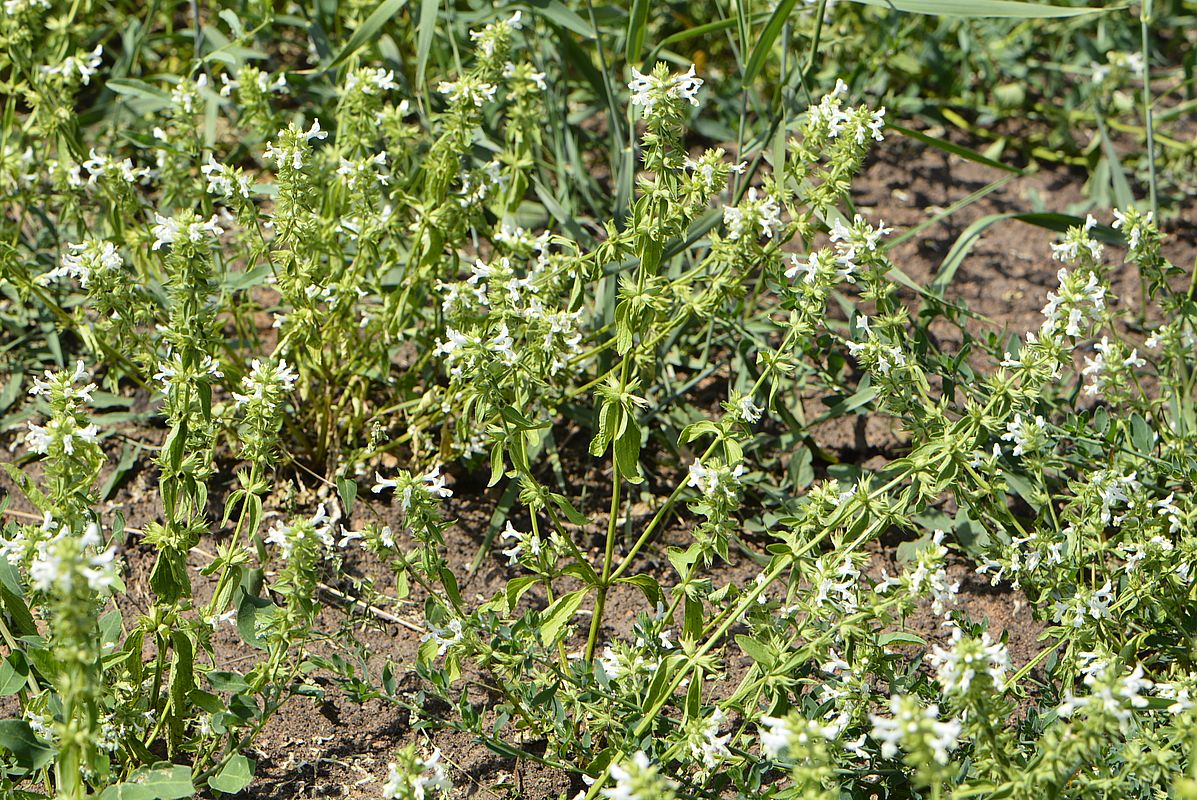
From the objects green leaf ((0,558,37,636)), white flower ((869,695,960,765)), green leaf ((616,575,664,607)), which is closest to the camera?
white flower ((869,695,960,765))

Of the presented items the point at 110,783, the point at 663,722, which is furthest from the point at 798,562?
the point at 110,783

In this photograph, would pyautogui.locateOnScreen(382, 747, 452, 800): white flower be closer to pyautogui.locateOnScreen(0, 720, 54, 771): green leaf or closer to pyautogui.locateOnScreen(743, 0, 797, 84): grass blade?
pyautogui.locateOnScreen(0, 720, 54, 771): green leaf

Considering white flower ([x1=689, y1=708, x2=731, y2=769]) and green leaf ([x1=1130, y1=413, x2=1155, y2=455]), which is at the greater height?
green leaf ([x1=1130, y1=413, x2=1155, y2=455])

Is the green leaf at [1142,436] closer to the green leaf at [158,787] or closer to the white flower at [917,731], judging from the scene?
the white flower at [917,731]

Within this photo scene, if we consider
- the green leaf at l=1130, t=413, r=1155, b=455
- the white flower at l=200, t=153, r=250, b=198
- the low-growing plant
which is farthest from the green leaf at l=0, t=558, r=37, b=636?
the green leaf at l=1130, t=413, r=1155, b=455

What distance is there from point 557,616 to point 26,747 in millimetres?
813

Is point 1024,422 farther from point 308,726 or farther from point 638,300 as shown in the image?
point 308,726

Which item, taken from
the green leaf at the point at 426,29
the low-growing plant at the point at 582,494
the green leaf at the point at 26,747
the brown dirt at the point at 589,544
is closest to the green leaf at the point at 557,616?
the low-growing plant at the point at 582,494

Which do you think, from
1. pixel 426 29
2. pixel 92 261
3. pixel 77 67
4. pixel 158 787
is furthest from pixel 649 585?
pixel 77 67

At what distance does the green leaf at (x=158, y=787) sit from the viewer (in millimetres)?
1720

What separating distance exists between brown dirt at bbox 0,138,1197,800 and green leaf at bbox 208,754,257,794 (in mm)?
236

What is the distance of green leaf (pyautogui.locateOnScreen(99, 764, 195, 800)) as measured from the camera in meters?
1.72

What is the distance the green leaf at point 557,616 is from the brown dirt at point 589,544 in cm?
24

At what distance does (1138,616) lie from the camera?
2152mm
